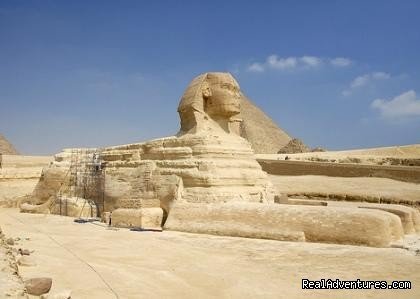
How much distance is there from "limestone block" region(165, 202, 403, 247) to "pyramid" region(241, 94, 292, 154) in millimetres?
21575

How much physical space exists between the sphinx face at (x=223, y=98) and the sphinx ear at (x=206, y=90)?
0.18ft

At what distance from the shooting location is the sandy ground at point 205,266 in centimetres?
528

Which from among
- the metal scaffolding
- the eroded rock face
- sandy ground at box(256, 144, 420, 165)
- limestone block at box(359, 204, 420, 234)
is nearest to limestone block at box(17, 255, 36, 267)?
the eroded rock face

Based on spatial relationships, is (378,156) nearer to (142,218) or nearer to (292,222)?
(142,218)

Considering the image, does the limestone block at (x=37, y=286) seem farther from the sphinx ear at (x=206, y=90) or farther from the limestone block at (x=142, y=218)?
the sphinx ear at (x=206, y=90)

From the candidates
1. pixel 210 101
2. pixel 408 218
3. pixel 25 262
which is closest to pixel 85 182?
pixel 210 101

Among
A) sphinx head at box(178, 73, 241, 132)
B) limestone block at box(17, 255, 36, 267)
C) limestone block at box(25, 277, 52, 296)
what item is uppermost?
sphinx head at box(178, 73, 241, 132)

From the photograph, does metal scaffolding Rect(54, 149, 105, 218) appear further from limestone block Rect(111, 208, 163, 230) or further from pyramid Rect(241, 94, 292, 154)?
pyramid Rect(241, 94, 292, 154)

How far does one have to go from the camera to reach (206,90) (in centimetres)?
1138

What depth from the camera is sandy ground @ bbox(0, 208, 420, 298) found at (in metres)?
5.28

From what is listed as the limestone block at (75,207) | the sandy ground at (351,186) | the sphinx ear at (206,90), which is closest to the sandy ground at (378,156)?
the sandy ground at (351,186)

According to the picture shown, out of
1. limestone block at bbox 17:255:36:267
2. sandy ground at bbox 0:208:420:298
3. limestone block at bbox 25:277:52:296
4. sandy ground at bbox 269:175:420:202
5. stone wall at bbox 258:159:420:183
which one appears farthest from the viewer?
stone wall at bbox 258:159:420:183

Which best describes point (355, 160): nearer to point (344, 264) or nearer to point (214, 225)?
Answer: point (214, 225)

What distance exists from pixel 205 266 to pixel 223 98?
5675mm
